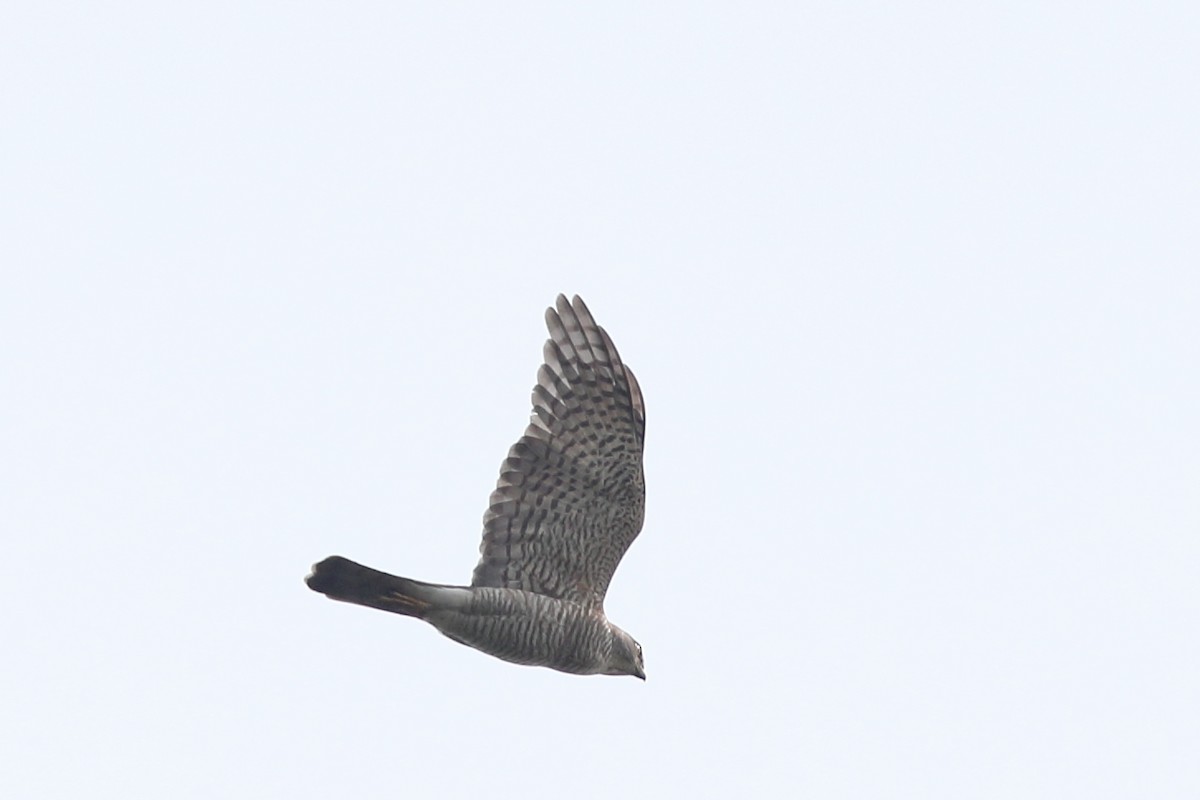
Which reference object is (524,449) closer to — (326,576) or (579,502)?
(579,502)

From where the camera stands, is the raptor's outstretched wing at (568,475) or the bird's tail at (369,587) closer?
the bird's tail at (369,587)

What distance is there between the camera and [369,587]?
1441cm

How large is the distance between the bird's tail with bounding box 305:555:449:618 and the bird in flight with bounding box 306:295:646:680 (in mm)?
484

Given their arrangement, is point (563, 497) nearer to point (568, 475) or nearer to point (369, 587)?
point (568, 475)

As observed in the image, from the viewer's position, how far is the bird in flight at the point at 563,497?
15.1 metres

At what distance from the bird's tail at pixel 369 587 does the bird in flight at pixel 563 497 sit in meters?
0.48

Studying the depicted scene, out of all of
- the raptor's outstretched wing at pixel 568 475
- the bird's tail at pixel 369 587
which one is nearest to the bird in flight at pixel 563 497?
the raptor's outstretched wing at pixel 568 475

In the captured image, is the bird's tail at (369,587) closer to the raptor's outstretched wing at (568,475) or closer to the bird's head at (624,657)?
the raptor's outstretched wing at (568,475)

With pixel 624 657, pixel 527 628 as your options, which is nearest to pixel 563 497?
pixel 527 628

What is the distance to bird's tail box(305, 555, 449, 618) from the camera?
1430 centimetres

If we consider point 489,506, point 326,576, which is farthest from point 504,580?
point 326,576

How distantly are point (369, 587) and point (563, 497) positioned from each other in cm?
173

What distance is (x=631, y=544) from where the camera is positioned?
50.8 feet

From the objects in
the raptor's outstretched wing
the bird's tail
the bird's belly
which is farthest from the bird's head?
the bird's tail
